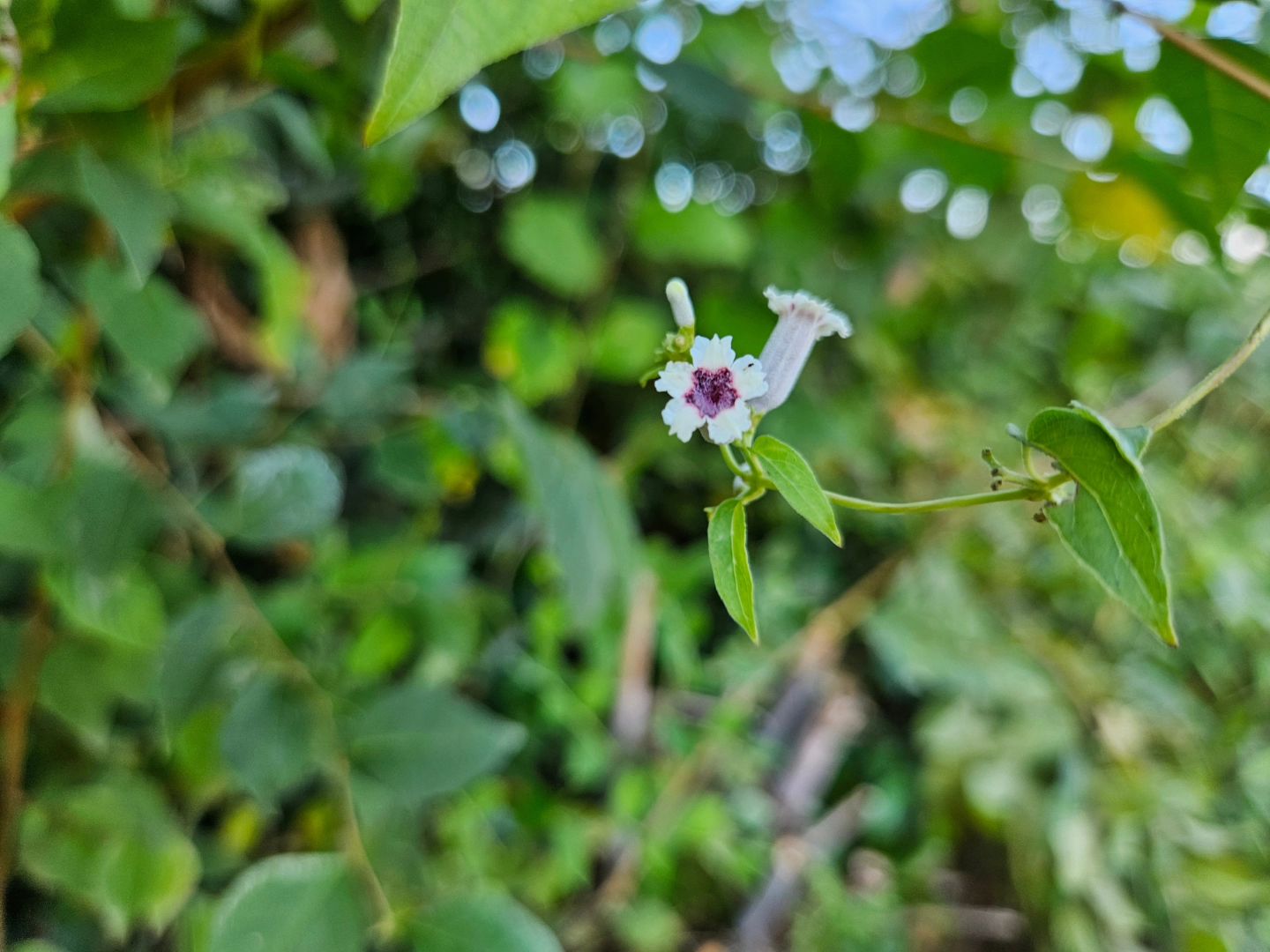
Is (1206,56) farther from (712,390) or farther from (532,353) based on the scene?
(532,353)

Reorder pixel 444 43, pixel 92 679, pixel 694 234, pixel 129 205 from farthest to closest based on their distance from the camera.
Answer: pixel 694 234
pixel 92 679
pixel 129 205
pixel 444 43

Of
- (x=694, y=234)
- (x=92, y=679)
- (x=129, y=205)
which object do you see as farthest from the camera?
(x=694, y=234)

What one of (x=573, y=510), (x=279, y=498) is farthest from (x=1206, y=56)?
(x=279, y=498)

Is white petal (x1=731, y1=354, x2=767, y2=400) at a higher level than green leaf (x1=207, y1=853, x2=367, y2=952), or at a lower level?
higher

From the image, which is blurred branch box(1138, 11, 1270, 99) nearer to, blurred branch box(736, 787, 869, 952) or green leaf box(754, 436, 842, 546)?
green leaf box(754, 436, 842, 546)

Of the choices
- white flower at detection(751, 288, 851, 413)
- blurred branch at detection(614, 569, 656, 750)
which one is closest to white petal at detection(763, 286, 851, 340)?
white flower at detection(751, 288, 851, 413)

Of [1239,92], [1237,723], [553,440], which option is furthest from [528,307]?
[1237,723]

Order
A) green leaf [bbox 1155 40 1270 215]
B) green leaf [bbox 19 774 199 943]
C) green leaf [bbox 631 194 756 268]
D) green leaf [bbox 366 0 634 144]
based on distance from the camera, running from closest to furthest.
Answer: green leaf [bbox 366 0 634 144]
green leaf [bbox 1155 40 1270 215]
green leaf [bbox 19 774 199 943]
green leaf [bbox 631 194 756 268]
